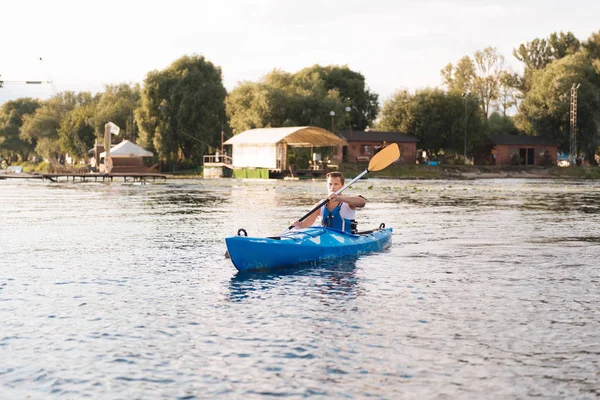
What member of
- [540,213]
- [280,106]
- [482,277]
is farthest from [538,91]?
[482,277]

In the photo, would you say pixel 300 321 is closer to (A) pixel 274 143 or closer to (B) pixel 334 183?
(B) pixel 334 183

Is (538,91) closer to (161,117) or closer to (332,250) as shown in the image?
(161,117)

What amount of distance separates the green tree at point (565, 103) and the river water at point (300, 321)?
63.8 m

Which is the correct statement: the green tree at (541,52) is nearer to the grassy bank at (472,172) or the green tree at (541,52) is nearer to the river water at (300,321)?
the grassy bank at (472,172)

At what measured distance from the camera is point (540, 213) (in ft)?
80.2

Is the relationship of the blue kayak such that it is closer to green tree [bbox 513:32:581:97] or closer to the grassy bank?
the grassy bank

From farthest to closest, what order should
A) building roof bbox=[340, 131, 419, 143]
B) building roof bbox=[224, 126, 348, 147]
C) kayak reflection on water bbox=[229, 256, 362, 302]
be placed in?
→ 1. building roof bbox=[340, 131, 419, 143]
2. building roof bbox=[224, 126, 348, 147]
3. kayak reflection on water bbox=[229, 256, 362, 302]

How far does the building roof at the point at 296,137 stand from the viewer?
57.4m

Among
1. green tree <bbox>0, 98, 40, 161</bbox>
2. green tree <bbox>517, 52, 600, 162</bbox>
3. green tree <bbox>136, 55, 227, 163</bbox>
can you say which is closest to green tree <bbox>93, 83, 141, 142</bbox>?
green tree <bbox>136, 55, 227, 163</bbox>

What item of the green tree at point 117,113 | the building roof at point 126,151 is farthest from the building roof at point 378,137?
the green tree at point 117,113

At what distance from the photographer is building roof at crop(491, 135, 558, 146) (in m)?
78.6

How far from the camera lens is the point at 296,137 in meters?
59.7

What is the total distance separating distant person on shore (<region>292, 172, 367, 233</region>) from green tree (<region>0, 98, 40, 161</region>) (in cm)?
11511

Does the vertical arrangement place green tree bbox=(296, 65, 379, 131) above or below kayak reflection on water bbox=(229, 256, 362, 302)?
above
